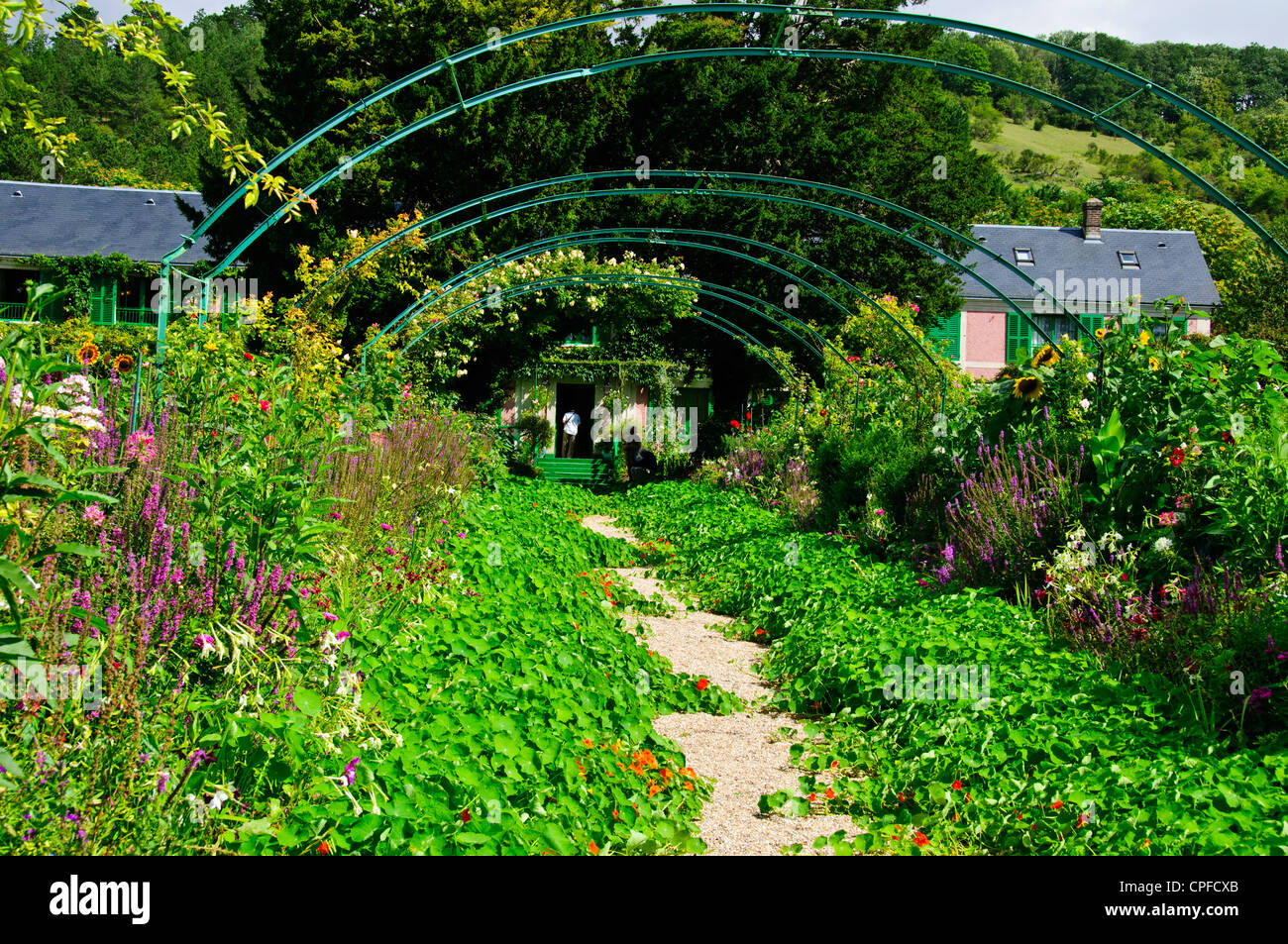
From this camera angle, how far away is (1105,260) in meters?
32.0

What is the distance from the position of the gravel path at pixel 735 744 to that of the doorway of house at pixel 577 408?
618 inches

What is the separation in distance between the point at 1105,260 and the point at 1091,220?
1.60 meters

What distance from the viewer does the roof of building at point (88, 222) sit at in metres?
27.5

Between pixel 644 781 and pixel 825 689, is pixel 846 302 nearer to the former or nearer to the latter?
pixel 825 689

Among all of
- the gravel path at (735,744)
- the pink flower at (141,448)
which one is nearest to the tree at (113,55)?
the pink flower at (141,448)

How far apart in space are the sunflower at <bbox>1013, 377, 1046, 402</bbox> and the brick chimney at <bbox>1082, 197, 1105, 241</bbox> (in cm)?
2952

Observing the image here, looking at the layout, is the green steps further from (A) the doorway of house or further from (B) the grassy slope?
(B) the grassy slope

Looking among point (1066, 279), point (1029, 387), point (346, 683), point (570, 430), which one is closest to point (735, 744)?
point (346, 683)

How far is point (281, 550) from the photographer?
3076 millimetres

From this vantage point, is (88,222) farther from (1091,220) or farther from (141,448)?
(1091,220)

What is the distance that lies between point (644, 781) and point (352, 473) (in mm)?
2293

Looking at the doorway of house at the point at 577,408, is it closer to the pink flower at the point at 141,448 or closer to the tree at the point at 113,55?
the pink flower at the point at 141,448

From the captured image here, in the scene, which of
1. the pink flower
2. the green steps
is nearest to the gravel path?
the pink flower

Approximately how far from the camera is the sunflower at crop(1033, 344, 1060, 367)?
695cm
